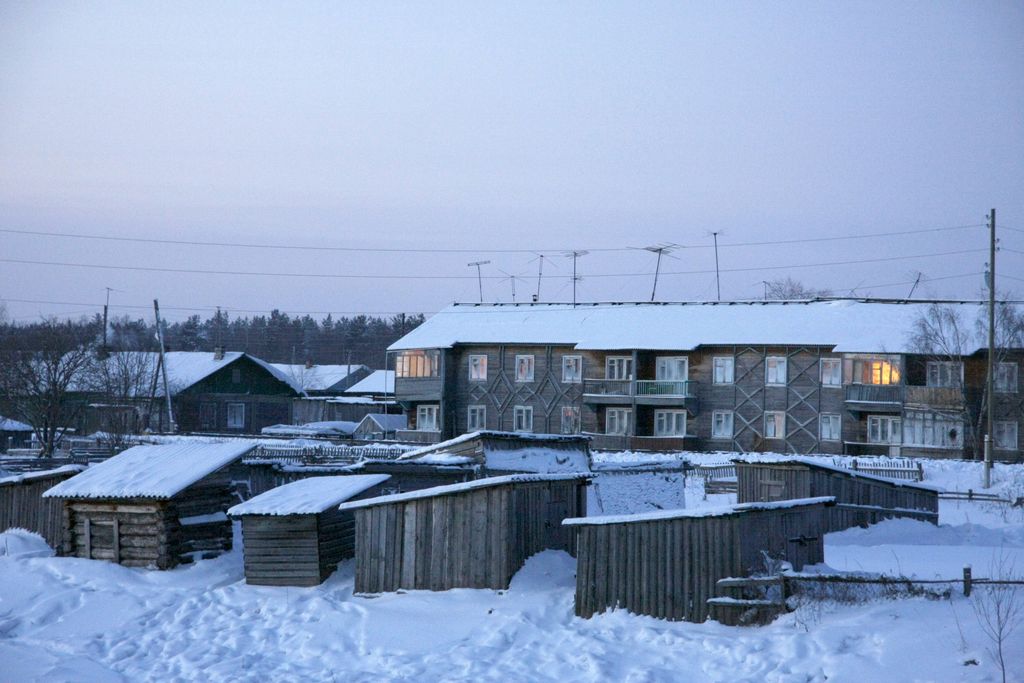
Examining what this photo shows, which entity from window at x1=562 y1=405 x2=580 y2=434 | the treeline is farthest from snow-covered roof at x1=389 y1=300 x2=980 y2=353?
the treeline

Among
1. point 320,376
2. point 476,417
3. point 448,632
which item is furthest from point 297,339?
point 448,632

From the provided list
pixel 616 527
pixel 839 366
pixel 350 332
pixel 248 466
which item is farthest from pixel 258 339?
pixel 616 527

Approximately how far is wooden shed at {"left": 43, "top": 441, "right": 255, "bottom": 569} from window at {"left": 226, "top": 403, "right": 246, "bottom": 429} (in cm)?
5107

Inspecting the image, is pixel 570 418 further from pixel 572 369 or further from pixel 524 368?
pixel 524 368

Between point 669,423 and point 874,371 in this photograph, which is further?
point 669,423

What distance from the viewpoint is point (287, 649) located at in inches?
634

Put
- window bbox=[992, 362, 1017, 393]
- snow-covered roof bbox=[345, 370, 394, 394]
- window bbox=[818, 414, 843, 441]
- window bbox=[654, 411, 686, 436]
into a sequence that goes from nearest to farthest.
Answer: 1. window bbox=[992, 362, 1017, 393]
2. window bbox=[818, 414, 843, 441]
3. window bbox=[654, 411, 686, 436]
4. snow-covered roof bbox=[345, 370, 394, 394]

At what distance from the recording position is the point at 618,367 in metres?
55.0

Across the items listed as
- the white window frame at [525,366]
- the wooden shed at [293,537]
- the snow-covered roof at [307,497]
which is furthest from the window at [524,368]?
the wooden shed at [293,537]

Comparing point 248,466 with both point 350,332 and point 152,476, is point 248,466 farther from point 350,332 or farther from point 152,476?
point 350,332

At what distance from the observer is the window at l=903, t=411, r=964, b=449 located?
47438 millimetres

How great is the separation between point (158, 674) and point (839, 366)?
41018 millimetres

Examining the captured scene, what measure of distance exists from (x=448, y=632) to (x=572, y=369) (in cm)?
3982

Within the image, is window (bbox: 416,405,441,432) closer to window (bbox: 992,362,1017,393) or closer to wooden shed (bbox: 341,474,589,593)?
window (bbox: 992,362,1017,393)
